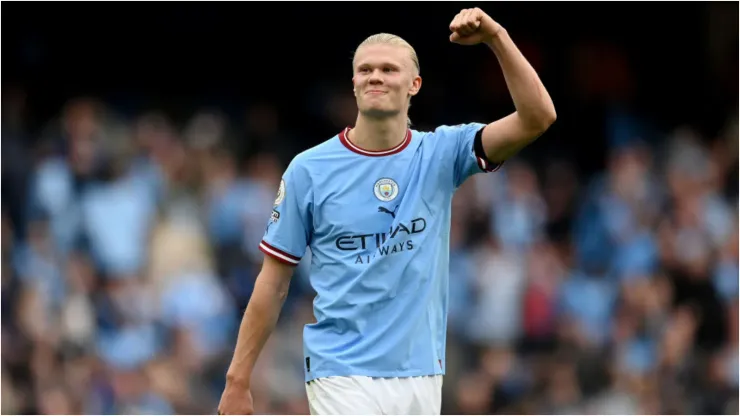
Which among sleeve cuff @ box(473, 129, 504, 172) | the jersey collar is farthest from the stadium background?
sleeve cuff @ box(473, 129, 504, 172)

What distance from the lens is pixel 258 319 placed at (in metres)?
5.66

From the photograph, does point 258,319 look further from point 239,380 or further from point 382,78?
point 382,78

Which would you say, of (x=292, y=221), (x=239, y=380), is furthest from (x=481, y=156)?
(x=239, y=380)

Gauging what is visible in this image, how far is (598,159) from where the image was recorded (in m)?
14.6

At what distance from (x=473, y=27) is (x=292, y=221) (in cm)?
122

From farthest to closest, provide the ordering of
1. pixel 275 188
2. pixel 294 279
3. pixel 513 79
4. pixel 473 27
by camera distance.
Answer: pixel 275 188 → pixel 294 279 → pixel 513 79 → pixel 473 27

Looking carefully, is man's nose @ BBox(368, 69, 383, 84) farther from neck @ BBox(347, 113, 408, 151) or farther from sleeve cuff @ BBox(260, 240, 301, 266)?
sleeve cuff @ BBox(260, 240, 301, 266)

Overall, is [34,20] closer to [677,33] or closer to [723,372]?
[677,33]

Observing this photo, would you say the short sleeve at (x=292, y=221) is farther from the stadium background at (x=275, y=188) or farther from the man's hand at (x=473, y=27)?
the stadium background at (x=275, y=188)

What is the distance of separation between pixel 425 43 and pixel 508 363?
467cm

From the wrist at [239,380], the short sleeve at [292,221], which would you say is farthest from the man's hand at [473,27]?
the wrist at [239,380]

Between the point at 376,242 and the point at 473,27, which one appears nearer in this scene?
the point at 473,27

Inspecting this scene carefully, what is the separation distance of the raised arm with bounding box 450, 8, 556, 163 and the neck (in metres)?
0.47

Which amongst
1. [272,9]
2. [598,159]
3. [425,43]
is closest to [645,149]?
[598,159]
